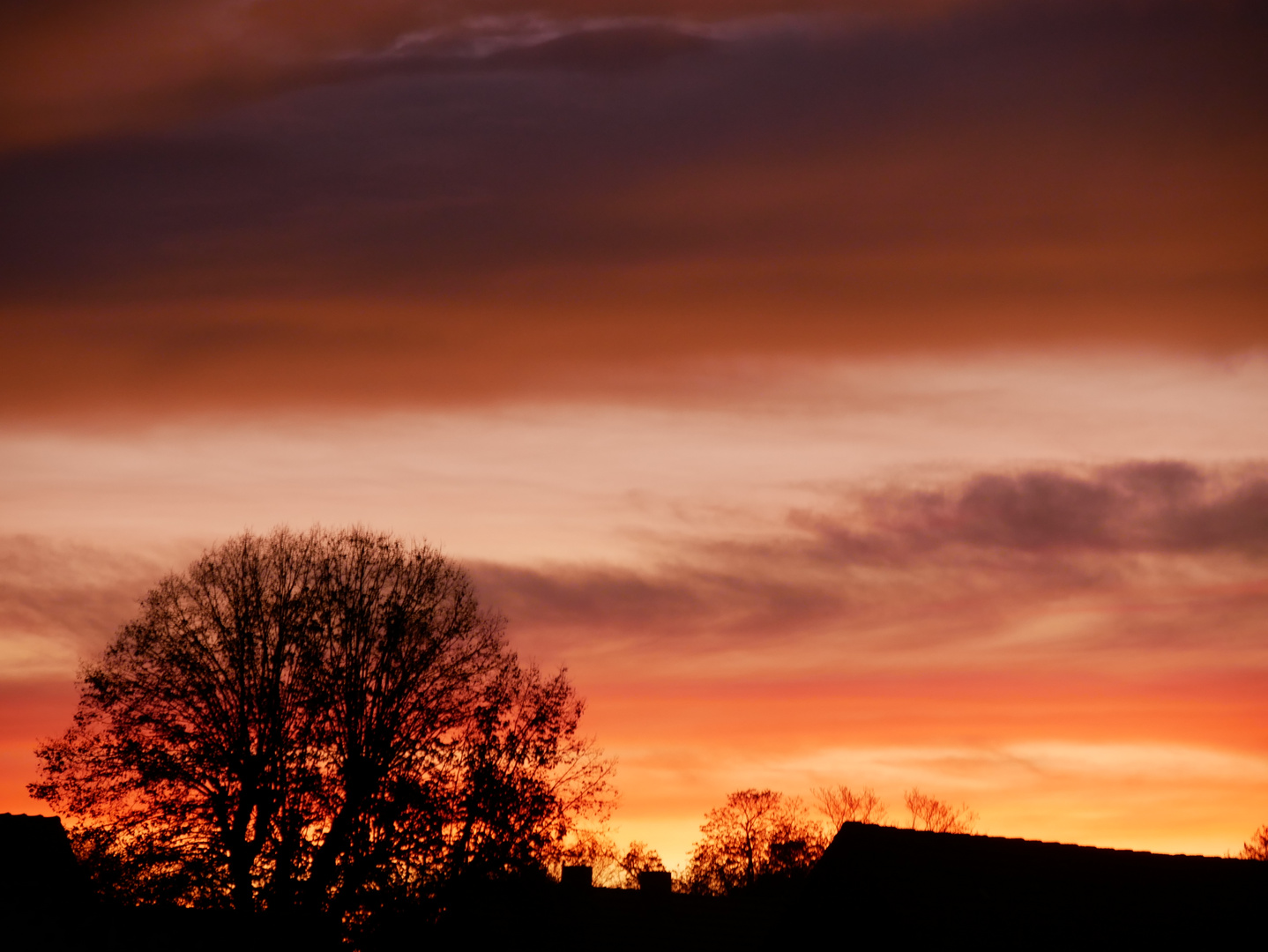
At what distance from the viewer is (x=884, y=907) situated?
36625 millimetres

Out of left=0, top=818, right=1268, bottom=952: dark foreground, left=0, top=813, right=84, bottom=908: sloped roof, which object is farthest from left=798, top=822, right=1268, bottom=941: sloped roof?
left=0, top=813, right=84, bottom=908: sloped roof

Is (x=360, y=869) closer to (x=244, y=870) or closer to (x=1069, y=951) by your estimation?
(x=244, y=870)

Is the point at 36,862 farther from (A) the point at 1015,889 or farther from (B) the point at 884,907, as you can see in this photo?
(A) the point at 1015,889

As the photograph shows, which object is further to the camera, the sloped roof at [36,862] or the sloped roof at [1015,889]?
the sloped roof at [1015,889]

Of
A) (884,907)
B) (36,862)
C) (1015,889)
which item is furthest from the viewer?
(1015,889)

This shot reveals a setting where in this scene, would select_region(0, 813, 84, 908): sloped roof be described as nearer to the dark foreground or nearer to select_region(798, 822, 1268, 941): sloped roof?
the dark foreground

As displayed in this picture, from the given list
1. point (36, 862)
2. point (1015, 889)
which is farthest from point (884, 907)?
point (36, 862)

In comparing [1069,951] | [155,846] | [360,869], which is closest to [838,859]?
[1069,951]

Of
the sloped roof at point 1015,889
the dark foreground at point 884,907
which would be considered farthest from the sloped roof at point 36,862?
the sloped roof at point 1015,889

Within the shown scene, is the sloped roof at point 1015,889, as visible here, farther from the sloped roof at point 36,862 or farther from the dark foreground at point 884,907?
the sloped roof at point 36,862

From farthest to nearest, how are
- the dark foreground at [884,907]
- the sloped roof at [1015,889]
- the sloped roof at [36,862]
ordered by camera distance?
the sloped roof at [1015,889] < the dark foreground at [884,907] < the sloped roof at [36,862]

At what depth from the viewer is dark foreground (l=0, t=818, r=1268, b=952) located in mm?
34219

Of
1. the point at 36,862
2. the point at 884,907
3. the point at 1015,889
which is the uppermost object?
the point at 1015,889

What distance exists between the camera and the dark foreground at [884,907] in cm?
3422
